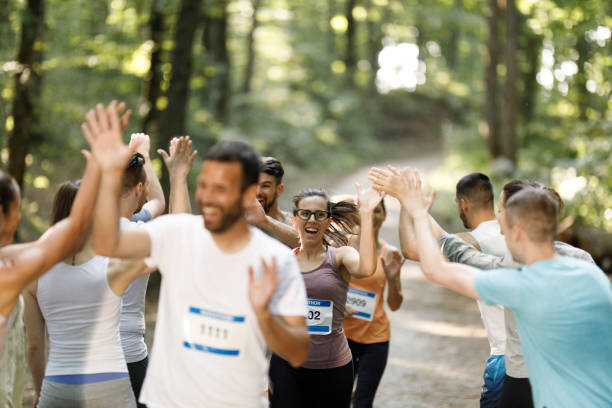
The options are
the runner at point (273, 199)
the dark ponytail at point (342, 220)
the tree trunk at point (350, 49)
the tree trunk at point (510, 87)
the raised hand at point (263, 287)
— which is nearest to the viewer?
the raised hand at point (263, 287)

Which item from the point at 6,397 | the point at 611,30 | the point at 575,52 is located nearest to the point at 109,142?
the point at 6,397

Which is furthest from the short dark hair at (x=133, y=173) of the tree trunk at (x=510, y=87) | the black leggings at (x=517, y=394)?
the tree trunk at (x=510, y=87)

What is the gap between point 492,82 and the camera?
2273 cm

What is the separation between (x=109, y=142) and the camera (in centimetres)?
291

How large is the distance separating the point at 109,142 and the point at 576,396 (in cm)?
243

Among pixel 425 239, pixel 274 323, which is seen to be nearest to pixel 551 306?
pixel 425 239

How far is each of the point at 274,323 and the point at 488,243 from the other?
7.02 feet

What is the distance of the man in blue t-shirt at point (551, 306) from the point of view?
2.99 metres

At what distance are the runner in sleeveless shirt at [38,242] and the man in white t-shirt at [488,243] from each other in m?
2.59

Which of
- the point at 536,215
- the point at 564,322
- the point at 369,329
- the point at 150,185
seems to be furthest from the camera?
the point at 369,329

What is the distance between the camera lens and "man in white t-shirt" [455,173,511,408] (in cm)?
439

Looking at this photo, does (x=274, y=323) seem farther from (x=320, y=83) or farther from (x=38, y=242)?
(x=320, y=83)

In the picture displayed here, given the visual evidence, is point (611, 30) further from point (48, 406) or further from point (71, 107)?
point (48, 406)

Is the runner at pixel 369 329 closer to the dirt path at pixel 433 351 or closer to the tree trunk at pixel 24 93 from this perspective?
the dirt path at pixel 433 351
